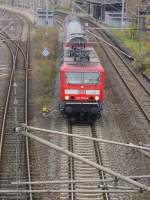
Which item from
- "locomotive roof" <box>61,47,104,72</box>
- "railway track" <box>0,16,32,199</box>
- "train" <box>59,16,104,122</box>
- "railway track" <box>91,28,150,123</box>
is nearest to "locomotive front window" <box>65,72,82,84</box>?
"train" <box>59,16,104,122</box>

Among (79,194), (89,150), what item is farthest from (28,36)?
(79,194)

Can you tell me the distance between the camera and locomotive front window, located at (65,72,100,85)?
853 inches

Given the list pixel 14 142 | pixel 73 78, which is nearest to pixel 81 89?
pixel 73 78

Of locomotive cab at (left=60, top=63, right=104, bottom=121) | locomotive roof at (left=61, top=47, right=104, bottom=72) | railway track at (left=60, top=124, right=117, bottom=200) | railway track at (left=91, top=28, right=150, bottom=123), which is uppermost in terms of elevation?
locomotive roof at (left=61, top=47, right=104, bottom=72)

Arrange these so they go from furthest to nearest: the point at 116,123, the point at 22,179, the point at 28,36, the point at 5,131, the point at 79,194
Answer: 1. the point at 28,36
2. the point at 116,123
3. the point at 5,131
4. the point at 22,179
5. the point at 79,194

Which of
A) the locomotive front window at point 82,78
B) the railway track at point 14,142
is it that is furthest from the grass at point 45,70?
the locomotive front window at point 82,78

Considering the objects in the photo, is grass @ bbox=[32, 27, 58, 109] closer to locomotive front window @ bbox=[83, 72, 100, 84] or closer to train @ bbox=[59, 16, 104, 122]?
train @ bbox=[59, 16, 104, 122]

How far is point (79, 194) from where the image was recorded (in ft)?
49.3

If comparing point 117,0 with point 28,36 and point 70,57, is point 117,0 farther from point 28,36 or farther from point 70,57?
point 70,57

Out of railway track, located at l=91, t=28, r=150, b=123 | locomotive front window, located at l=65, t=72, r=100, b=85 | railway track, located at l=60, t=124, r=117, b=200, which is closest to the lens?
railway track, located at l=60, t=124, r=117, b=200

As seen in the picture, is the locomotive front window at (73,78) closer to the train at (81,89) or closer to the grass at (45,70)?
the train at (81,89)

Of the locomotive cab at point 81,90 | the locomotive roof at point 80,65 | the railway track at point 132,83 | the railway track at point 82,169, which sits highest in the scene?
the locomotive roof at point 80,65

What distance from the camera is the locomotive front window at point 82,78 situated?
21.7m

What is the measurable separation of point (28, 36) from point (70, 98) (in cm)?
3431
